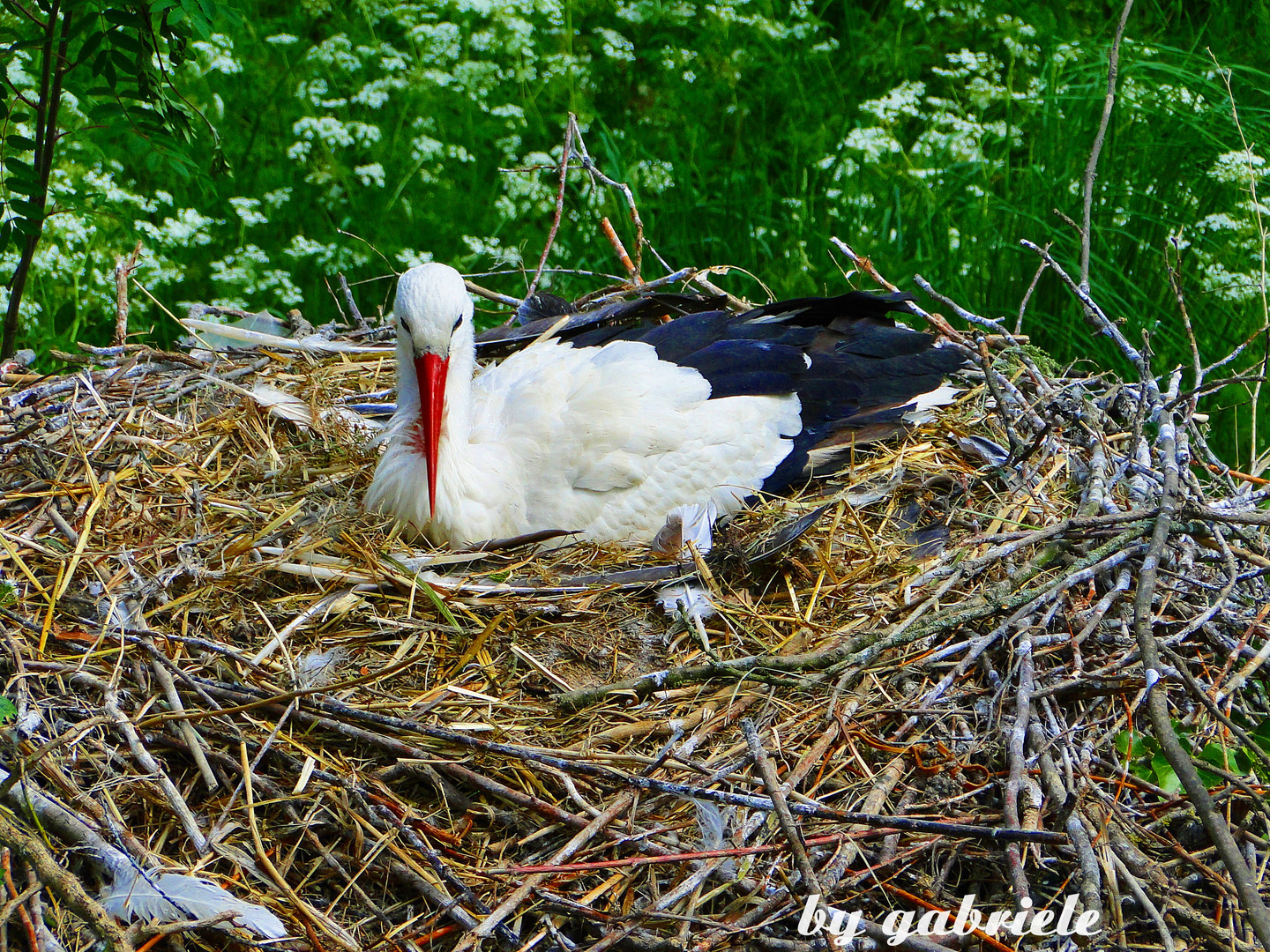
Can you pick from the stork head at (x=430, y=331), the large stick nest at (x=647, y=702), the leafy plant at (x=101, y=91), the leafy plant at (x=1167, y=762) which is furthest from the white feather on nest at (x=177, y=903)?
the leafy plant at (x=101, y=91)

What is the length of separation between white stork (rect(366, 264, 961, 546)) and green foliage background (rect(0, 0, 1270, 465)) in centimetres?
106

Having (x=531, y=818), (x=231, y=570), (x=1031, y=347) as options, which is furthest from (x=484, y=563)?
(x=1031, y=347)

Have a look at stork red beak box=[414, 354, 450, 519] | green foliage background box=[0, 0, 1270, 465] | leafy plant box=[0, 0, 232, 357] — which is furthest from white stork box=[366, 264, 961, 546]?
green foliage background box=[0, 0, 1270, 465]

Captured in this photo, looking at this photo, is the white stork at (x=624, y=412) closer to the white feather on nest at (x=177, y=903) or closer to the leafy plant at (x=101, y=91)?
the leafy plant at (x=101, y=91)

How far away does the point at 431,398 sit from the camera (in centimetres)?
271

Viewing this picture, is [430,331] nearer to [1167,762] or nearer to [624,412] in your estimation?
[624,412]

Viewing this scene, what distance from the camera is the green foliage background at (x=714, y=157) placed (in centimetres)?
399

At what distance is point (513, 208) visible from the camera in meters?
4.43

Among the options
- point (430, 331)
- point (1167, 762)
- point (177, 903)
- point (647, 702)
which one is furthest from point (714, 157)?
point (177, 903)

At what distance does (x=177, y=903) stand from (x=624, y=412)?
157 centimetres

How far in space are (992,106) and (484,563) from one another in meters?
3.87

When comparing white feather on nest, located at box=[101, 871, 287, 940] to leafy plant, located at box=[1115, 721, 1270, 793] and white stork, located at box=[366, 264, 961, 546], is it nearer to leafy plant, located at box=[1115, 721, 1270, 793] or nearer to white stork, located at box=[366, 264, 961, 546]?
white stork, located at box=[366, 264, 961, 546]

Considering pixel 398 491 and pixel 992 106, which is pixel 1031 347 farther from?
pixel 992 106

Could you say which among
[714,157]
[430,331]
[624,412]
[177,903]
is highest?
[430,331]
